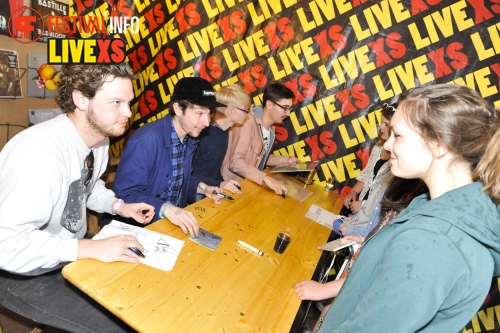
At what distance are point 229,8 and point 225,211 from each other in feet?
8.13

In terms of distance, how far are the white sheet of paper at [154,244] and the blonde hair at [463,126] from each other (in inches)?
42.1

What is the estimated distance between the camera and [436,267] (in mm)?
746

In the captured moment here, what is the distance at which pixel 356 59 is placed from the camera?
3.22 meters

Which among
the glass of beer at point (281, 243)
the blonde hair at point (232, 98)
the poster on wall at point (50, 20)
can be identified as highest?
the poster on wall at point (50, 20)

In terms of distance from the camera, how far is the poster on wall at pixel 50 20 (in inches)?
125

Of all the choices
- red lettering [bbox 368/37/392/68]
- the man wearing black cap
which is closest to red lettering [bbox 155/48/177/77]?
the man wearing black cap

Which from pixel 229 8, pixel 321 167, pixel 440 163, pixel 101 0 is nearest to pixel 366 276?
pixel 440 163

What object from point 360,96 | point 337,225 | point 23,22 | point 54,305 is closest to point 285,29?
point 360,96

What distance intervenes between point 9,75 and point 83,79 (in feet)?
7.09

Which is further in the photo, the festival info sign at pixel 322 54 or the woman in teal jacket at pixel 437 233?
the festival info sign at pixel 322 54

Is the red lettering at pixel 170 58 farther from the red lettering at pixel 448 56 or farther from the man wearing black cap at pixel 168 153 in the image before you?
the red lettering at pixel 448 56

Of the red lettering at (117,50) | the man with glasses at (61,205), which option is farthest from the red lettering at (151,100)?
the man with glasses at (61,205)

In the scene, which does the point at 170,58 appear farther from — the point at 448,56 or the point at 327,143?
the point at 448,56

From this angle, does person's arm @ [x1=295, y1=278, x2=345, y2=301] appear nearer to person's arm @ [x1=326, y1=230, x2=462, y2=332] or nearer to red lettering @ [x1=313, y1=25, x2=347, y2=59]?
person's arm @ [x1=326, y1=230, x2=462, y2=332]
